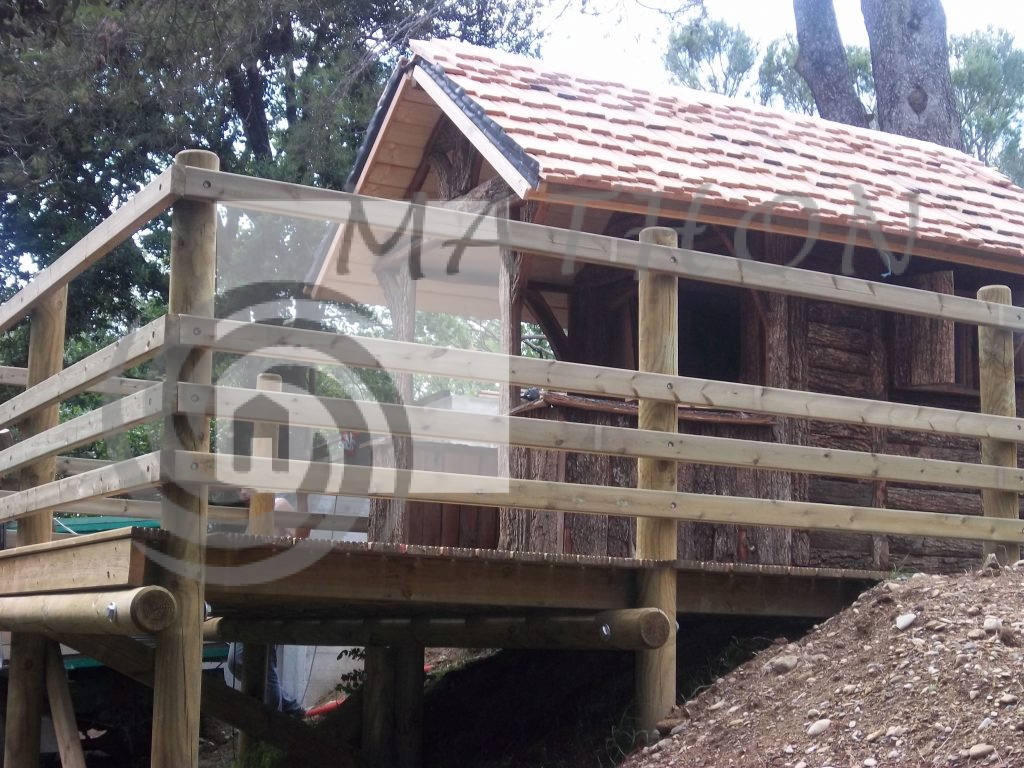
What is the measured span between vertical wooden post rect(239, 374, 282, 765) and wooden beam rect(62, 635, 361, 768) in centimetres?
66

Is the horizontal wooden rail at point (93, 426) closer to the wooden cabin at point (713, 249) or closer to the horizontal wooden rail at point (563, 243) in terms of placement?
the horizontal wooden rail at point (563, 243)

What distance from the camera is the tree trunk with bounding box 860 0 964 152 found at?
20047mm

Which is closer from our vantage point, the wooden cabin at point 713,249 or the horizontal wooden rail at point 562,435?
the horizontal wooden rail at point 562,435

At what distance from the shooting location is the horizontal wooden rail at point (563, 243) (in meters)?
4.71

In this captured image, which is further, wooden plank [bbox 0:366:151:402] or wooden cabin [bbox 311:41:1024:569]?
wooden cabin [bbox 311:41:1024:569]

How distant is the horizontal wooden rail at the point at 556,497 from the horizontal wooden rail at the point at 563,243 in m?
1.03

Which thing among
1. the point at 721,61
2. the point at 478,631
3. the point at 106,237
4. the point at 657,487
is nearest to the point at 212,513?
the point at 478,631

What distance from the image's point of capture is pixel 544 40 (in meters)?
22.9

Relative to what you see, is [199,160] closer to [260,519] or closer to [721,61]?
[260,519]

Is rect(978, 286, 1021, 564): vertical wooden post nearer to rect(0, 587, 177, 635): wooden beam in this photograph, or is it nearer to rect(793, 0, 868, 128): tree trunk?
rect(0, 587, 177, 635): wooden beam

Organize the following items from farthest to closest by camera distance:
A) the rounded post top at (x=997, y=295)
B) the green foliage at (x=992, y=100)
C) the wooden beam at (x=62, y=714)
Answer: the green foliage at (x=992, y=100)
the rounded post top at (x=997, y=295)
the wooden beam at (x=62, y=714)

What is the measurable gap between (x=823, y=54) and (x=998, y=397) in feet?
52.8

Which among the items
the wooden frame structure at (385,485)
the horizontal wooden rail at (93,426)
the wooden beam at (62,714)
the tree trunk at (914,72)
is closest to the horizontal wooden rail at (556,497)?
the wooden frame structure at (385,485)

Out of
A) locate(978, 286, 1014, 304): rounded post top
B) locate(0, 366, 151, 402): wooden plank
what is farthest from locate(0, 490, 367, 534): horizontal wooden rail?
locate(978, 286, 1014, 304): rounded post top
